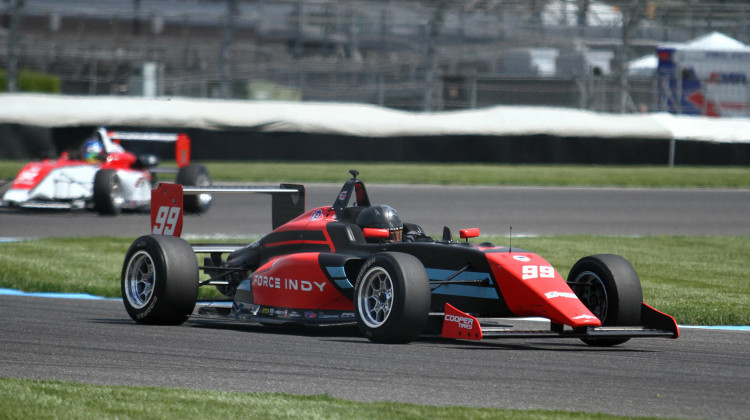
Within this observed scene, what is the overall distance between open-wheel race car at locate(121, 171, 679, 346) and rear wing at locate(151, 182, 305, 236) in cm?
1

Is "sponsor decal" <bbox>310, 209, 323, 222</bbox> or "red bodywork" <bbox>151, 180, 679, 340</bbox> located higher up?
"sponsor decal" <bbox>310, 209, 323, 222</bbox>

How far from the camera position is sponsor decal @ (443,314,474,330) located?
7.01m

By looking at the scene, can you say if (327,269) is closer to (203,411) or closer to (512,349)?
(512,349)

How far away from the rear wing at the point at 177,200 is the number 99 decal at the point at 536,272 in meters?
2.84

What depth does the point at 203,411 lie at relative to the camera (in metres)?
5.16

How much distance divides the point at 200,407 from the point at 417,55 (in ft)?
85.1

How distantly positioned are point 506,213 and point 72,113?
1096 cm

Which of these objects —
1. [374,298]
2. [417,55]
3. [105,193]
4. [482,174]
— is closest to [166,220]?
[374,298]

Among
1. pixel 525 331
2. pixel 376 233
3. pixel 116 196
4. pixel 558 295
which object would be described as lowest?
pixel 116 196

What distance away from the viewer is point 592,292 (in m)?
7.89

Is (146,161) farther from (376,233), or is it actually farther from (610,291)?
(610,291)

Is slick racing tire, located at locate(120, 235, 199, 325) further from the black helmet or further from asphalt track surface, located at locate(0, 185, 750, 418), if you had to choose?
the black helmet

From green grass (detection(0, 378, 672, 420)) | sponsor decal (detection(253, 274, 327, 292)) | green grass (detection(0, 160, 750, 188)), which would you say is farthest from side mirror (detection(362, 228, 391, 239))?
green grass (detection(0, 160, 750, 188))

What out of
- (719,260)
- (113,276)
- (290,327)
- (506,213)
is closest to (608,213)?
(506,213)
